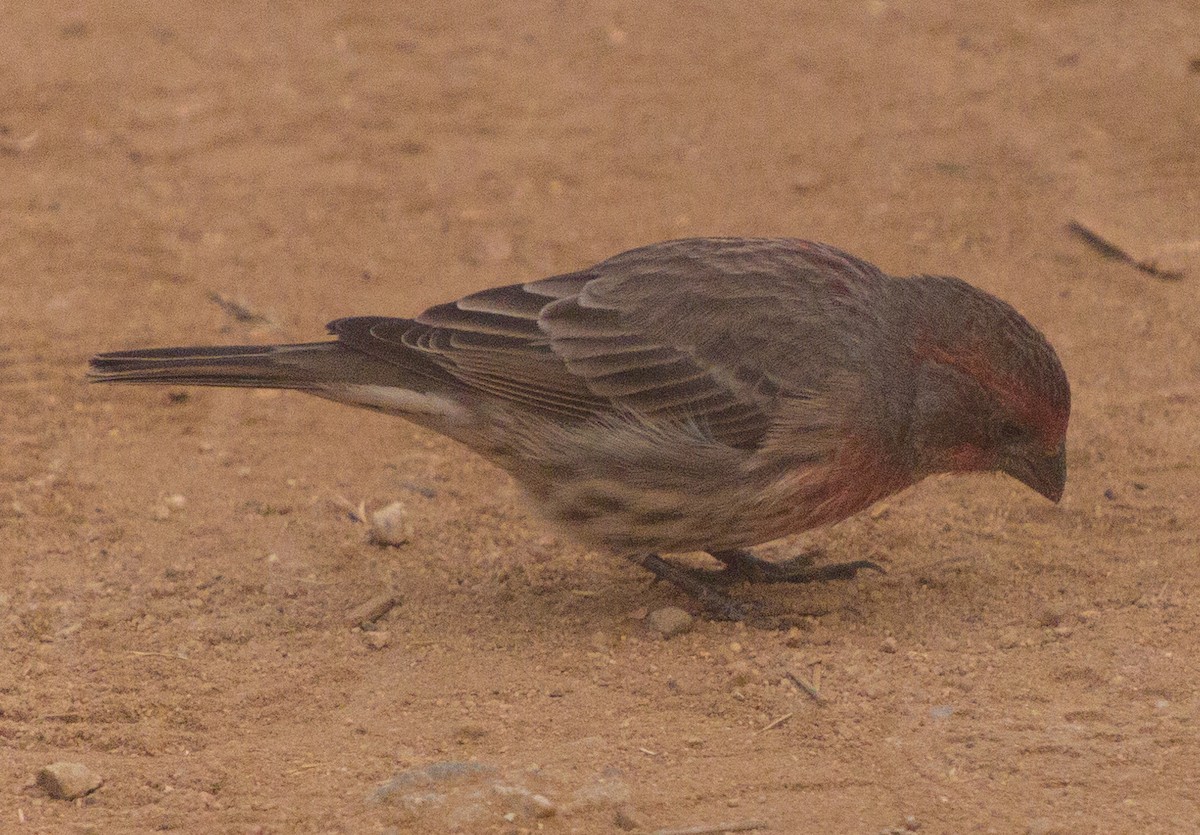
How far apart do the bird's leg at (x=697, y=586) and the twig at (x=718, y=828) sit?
163 cm

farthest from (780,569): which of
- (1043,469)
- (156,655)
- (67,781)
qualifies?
(67,781)

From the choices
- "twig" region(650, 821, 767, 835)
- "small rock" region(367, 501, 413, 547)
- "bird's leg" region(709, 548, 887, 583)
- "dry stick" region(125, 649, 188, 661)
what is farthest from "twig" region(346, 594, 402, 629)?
"twig" region(650, 821, 767, 835)

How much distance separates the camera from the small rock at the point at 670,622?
19.3 feet

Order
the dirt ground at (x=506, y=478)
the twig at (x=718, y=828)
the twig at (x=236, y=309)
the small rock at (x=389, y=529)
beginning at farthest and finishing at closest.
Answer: the twig at (x=236, y=309) → the small rock at (x=389, y=529) → the dirt ground at (x=506, y=478) → the twig at (x=718, y=828)

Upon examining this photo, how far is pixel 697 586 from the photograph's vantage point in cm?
611

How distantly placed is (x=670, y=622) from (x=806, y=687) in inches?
30.7

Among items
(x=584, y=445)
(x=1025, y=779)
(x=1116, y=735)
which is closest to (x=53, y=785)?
(x=584, y=445)

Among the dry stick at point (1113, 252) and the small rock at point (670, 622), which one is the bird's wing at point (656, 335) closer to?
the small rock at point (670, 622)

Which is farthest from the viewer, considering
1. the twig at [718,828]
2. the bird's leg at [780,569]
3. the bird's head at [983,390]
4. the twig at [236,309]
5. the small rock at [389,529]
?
the twig at [236,309]

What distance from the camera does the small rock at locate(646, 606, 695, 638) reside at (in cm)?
589

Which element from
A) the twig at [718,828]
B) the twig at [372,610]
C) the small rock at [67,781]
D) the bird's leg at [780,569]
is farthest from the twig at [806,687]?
the small rock at [67,781]

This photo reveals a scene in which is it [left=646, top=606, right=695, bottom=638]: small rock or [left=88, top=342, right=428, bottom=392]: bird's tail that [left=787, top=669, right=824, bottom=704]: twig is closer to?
[left=646, top=606, right=695, bottom=638]: small rock

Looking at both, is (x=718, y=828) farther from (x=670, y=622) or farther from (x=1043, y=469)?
(x=1043, y=469)

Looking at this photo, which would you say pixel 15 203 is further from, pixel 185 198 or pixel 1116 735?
pixel 1116 735
